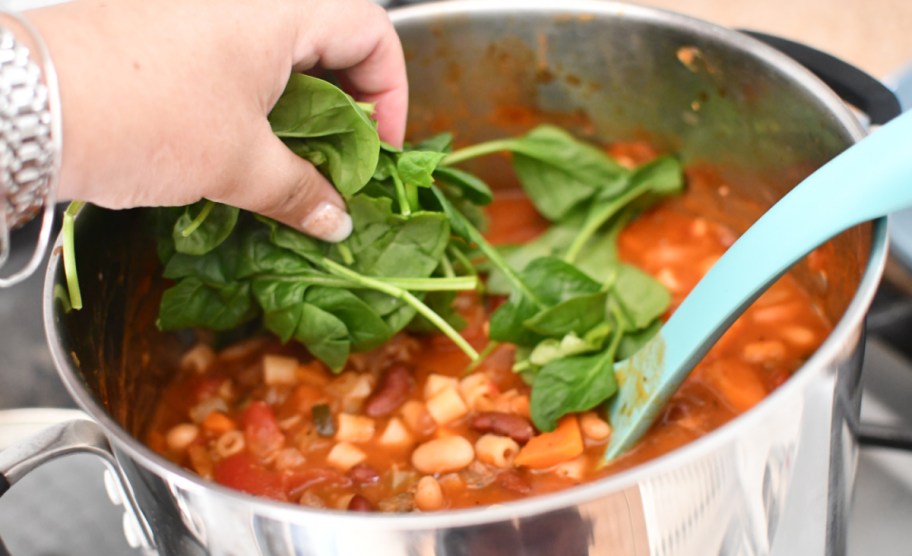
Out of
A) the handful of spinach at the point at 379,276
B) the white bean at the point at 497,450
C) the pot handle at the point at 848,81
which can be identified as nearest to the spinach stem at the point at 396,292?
the handful of spinach at the point at 379,276

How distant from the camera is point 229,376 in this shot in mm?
1223

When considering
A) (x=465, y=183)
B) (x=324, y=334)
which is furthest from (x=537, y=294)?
(x=324, y=334)

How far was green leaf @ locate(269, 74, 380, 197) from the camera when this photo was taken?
A: 0.89 meters

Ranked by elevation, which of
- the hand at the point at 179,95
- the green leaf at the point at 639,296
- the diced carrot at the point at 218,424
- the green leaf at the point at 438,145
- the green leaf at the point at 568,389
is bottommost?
the diced carrot at the point at 218,424

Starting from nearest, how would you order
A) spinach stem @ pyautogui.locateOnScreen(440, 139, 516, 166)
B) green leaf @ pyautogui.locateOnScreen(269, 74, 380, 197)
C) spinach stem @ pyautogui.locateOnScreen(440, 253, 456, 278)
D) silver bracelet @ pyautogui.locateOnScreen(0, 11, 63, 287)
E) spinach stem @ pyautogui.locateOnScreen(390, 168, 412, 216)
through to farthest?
silver bracelet @ pyautogui.locateOnScreen(0, 11, 63, 287) < green leaf @ pyautogui.locateOnScreen(269, 74, 380, 197) < spinach stem @ pyautogui.locateOnScreen(390, 168, 412, 216) < spinach stem @ pyautogui.locateOnScreen(440, 253, 456, 278) < spinach stem @ pyautogui.locateOnScreen(440, 139, 516, 166)

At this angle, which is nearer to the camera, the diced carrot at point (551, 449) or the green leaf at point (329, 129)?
the green leaf at point (329, 129)

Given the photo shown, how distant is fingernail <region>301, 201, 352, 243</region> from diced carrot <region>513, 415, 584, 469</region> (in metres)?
0.31

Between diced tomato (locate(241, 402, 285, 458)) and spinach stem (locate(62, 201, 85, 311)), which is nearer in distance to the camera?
spinach stem (locate(62, 201, 85, 311))

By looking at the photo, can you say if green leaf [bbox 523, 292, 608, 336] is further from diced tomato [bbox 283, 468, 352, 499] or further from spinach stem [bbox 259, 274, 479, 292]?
diced tomato [bbox 283, 468, 352, 499]

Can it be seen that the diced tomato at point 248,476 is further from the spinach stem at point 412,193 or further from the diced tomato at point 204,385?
the spinach stem at point 412,193

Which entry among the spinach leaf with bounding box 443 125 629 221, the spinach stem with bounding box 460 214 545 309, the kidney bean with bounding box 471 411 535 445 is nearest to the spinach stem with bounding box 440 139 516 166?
the spinach leaf with bounding box 443 125 629 221

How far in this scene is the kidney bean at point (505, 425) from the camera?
3.43 ft

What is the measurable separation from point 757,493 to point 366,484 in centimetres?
48

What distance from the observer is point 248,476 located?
1073 millimetres
